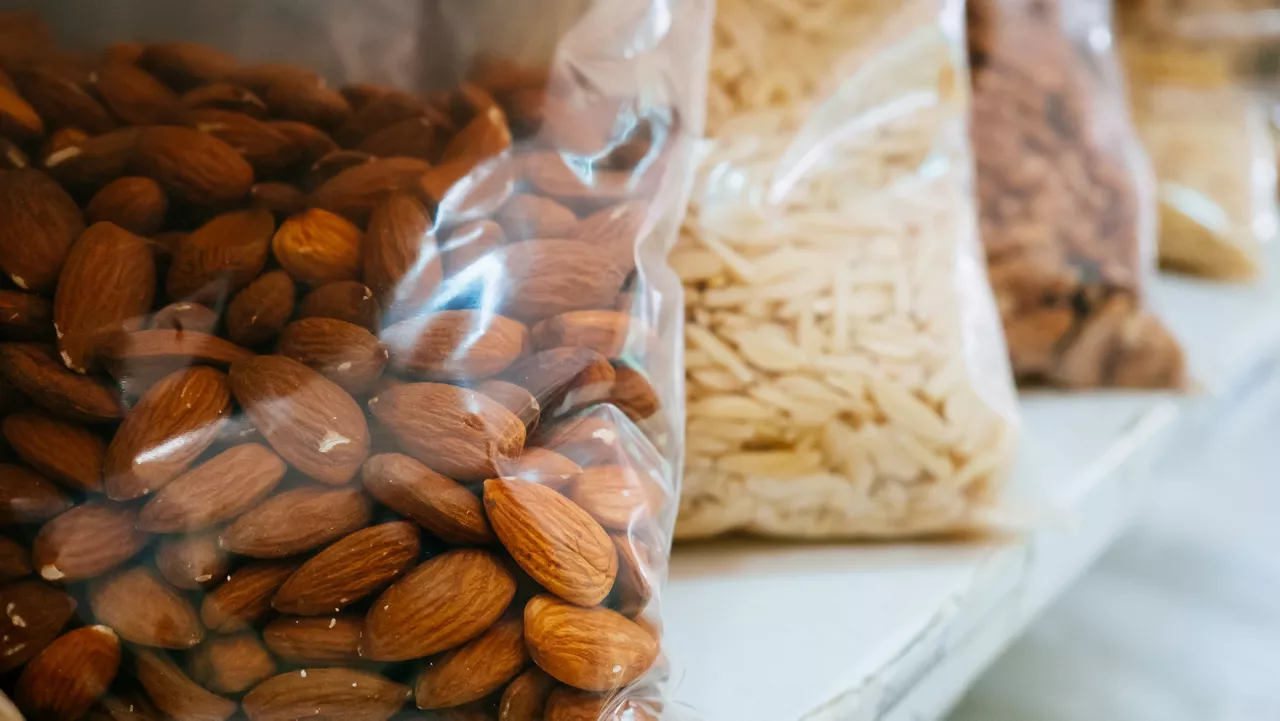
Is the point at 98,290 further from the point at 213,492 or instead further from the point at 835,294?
the point at 835,294

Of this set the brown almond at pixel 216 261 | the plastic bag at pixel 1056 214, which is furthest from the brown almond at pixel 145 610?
the plastic bag at pixel 1056 214

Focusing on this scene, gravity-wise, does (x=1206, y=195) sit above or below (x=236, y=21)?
below

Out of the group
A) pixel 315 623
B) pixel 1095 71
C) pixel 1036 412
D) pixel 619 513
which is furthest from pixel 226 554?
pixel 1095 71

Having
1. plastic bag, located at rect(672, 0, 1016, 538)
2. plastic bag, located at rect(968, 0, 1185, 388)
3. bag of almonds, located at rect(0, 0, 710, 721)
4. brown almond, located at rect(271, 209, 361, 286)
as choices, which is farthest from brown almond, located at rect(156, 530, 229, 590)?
plastic bag, located at rect(968, 0, 1185, 388)

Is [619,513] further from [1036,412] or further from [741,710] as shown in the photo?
[1036,412]

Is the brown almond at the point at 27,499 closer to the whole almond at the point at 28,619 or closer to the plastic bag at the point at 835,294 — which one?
the whole almond at the point at 28,619

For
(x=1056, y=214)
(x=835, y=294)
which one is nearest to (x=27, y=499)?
(x=835, y=294)
